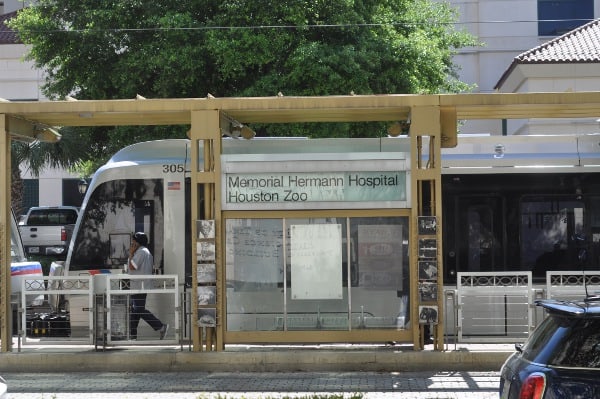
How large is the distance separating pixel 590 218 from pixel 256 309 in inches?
244

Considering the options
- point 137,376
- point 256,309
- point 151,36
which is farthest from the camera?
point 151,36

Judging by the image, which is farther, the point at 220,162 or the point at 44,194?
the point at 44,194

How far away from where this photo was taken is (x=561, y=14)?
39188 millimetres

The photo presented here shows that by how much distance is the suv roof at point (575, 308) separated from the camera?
626cm

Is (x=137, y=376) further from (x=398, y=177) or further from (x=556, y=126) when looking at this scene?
(x=556, y=126)

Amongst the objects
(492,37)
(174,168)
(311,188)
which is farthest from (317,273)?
(492,37)

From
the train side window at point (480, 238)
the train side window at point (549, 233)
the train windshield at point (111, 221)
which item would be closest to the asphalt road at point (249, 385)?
the train windshield at point (111, 221)

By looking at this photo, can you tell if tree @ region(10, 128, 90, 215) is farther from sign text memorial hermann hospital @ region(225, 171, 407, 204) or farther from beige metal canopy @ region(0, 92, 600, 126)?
sign text memorial hermann hospital @ region(225, 171, 407, 204)

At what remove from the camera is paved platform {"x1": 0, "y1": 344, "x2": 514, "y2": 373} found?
12781mm

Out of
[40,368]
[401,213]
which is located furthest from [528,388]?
[40,368]

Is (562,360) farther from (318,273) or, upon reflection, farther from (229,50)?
(229,50)

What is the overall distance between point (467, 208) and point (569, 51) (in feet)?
48.5

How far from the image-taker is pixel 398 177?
523 inches

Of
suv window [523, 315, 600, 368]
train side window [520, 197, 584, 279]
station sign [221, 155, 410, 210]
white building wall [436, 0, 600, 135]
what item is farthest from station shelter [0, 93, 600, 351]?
white building wall [436, 0, 600, 135]
